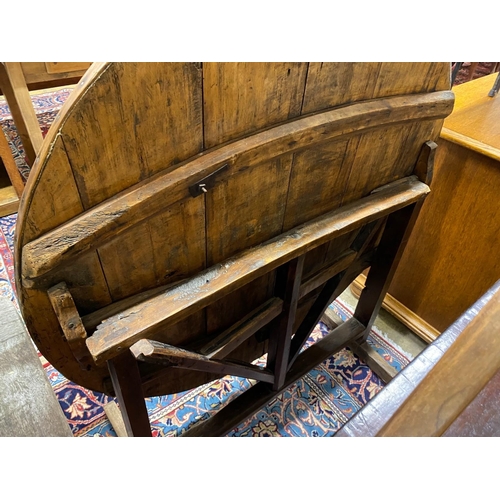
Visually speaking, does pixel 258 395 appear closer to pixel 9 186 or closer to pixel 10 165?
pixel 10 165

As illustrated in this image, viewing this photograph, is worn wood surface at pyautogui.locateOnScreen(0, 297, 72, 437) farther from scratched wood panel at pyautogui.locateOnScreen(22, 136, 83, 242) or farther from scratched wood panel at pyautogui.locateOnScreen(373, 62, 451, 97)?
scratched wood panel at pyautogui.locateOnScreen(373, 62, 451, 97)

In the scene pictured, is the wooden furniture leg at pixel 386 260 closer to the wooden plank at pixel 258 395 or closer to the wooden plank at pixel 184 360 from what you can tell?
the wooden plank at pixel 258 395

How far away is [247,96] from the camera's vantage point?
2.50 feet

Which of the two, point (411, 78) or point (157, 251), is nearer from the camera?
point (157, 251)

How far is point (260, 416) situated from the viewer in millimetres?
1812

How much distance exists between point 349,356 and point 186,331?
3.94 feet

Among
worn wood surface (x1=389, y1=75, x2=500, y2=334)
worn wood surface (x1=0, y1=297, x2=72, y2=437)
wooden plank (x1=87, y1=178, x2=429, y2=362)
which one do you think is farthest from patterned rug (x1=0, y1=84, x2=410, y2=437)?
wooden plank (x1=87, y1=178, x2=429, y2=362)

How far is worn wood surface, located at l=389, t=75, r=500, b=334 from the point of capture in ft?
5.13

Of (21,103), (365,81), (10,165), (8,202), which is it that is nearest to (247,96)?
(365,81)

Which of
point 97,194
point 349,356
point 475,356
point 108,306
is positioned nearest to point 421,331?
point 349,356

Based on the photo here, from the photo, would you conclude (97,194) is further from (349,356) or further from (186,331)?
(349,356)

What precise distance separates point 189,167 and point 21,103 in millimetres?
1847

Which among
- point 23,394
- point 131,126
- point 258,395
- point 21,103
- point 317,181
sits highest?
point 131,126

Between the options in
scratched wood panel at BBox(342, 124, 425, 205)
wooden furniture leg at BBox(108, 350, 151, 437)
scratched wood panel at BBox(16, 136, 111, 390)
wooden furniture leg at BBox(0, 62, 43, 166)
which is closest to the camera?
scratched wood panel at BBox(16, 136, 111, 390)
